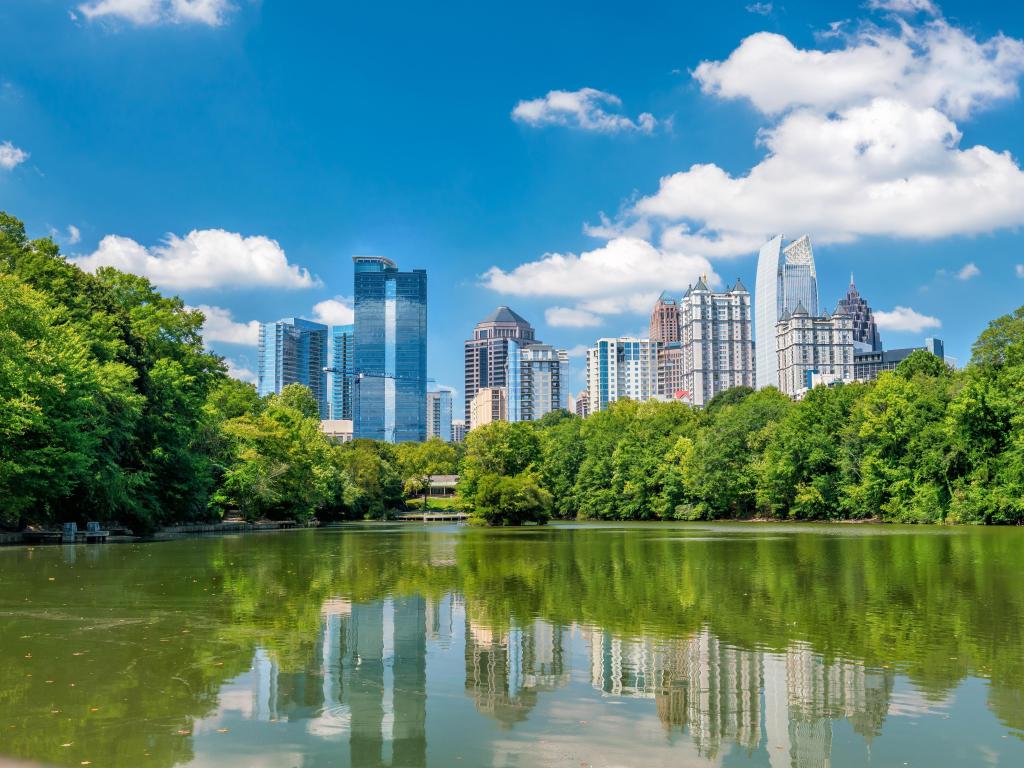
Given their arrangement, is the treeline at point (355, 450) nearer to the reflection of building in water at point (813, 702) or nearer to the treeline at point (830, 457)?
the treeline at point (830, 457)

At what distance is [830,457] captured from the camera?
71.9 meters

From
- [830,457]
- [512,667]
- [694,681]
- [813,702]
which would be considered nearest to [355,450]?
[830,457]

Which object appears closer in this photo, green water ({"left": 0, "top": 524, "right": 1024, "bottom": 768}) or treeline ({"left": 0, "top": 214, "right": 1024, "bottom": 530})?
green water ({"left": 0, "top": 524, "right": 1024, "bottom": 768})

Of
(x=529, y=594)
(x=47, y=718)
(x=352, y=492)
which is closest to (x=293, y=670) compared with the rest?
(x=47, y=718)

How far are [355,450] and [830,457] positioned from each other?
5691 cm

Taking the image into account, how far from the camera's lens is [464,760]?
22.1ft

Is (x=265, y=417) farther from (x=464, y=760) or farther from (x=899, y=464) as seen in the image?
(x=464, y=760)

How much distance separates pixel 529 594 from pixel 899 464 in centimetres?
5655

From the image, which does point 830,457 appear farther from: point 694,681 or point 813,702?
point 813,702

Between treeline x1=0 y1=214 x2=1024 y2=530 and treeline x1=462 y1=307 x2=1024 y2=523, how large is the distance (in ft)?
0.53

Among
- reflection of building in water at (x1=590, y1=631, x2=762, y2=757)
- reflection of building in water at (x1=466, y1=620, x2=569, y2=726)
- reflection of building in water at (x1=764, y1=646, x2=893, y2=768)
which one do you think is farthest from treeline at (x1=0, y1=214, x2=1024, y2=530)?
reflection of building in water at (x1=764, y1=646, x2=893, y2=768)

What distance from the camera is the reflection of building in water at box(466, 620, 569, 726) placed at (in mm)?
8461

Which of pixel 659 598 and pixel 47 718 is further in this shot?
pixel 659 598

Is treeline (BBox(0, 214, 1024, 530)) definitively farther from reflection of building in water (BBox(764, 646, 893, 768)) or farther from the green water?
reflection of building in water (BBox(764, 646, 893, 768))
